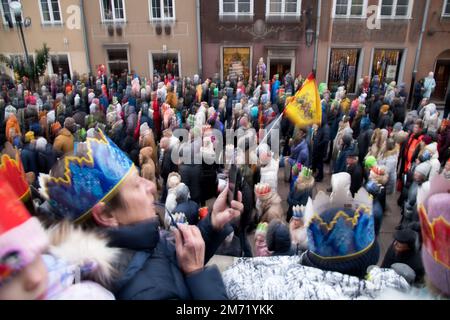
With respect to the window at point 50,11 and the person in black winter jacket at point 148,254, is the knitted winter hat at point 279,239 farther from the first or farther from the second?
the window at point 50,11

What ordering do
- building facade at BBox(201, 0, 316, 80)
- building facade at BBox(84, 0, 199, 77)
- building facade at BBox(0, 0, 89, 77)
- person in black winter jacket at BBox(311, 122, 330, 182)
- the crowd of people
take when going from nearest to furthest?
the crowd of people → person in black winter jacket at BBox(311, 122, 330, 182) → building facade at BBox(201, 0, 316, 80) → building facade at BBox(84, 0, 199, 77) → building facade at BBox(0, 0, 89, 77)

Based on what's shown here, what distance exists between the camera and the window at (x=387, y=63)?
56.9 feet

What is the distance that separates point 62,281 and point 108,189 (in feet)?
1.68

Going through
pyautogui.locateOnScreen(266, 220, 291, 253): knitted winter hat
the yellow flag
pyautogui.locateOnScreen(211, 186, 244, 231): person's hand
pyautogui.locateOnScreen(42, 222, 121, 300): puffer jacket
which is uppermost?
pyautogui.locateOnScreen(42, 222, 121, 300): puffer jacket

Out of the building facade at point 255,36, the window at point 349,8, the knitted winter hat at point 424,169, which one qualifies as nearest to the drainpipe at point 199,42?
the building facade at point 255,36

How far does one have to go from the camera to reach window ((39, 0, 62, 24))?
59.6ft

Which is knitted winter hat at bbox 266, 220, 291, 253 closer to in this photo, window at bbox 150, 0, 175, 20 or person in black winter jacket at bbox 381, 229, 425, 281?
person in black winter jacket at bbox 381, 229, 425, 281

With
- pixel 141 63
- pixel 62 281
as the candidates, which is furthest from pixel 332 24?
pixel 62 281

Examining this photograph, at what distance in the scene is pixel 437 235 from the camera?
5.17 feet

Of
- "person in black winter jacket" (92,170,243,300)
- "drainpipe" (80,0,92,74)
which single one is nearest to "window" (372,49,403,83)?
"drainpipe" (80,0,92,74)

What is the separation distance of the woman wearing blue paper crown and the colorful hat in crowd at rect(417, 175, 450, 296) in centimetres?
92

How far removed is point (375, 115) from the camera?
422 inches

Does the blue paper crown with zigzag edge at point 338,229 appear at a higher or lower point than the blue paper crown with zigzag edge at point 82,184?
lower

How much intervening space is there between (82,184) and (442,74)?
1990cm
